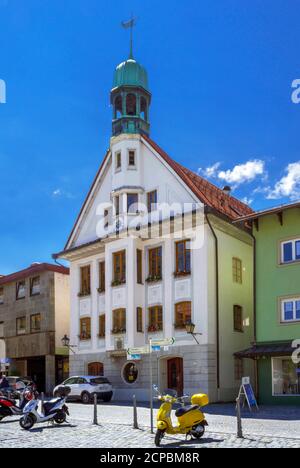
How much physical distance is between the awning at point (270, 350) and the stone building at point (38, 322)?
59.7 ft

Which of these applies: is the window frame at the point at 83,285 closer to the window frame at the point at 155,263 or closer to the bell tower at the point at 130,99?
the window frame at the point at 155,263

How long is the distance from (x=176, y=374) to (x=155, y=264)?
603cm

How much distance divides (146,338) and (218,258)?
19.4 ft

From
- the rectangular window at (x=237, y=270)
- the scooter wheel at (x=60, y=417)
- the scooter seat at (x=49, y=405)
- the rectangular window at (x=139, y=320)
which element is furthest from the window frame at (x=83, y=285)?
the scooter seat at (x=49, y=405)

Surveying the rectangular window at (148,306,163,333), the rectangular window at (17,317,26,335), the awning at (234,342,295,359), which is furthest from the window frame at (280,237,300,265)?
the rectangular window at (17,317,26,335)

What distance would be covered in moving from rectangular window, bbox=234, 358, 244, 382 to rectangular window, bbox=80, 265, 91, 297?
10.0m

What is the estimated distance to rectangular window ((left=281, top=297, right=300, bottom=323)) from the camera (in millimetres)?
29078

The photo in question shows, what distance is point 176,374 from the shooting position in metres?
33.6

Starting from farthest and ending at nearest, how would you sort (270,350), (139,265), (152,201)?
(152,201), (139,265), (270,350)

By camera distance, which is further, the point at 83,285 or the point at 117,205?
the point at 83,285

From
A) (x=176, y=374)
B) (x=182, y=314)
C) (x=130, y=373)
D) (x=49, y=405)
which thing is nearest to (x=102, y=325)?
(x=130, y=373)

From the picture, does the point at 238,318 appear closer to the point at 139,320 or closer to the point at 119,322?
the point at 139,320

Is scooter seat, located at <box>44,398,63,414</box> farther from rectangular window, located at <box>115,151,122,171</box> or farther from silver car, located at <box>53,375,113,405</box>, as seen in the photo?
rectangular window, located at <box>115,151,122,171</box>
